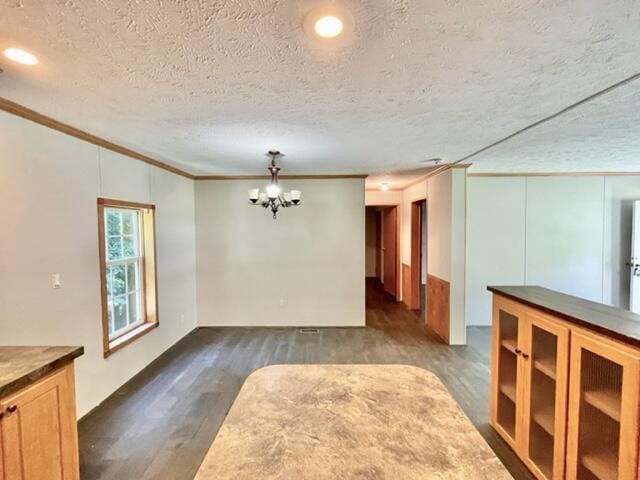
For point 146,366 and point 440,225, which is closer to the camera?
point 146,366

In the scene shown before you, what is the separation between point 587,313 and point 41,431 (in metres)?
2.86

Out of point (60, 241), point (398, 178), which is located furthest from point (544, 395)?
point (398, 178)

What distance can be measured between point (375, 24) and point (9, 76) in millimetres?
1908

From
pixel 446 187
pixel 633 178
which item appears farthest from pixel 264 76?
pixel 633 178

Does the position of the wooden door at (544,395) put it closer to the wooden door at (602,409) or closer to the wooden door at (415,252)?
the wooden door at (602,409)

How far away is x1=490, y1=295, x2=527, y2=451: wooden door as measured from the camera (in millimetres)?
2150

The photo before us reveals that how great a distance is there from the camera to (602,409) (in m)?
1.52

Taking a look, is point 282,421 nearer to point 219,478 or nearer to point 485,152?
point 219,478

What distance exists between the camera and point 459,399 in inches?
115

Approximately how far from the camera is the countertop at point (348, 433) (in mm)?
854

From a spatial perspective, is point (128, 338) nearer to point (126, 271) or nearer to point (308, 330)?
point (126, 271)

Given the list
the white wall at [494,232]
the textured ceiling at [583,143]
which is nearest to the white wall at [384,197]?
the white wall at [494,232]

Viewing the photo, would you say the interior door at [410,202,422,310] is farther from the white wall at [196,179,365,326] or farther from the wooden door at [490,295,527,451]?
the wooden door at [490,295,527,451]

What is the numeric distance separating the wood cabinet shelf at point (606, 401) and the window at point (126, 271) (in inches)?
142
